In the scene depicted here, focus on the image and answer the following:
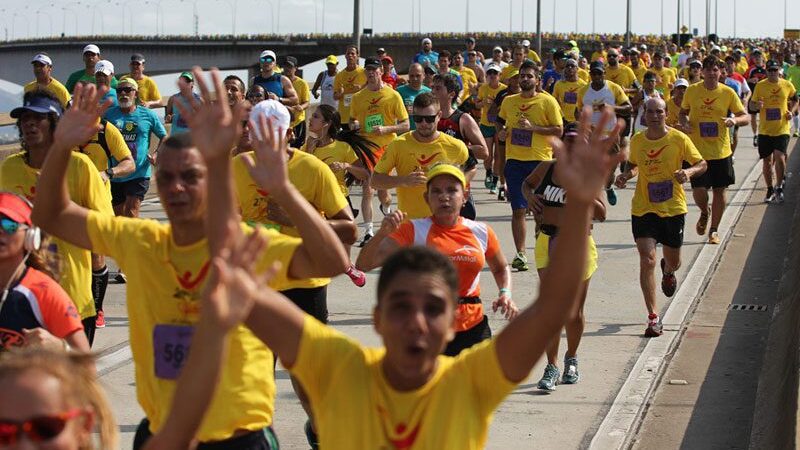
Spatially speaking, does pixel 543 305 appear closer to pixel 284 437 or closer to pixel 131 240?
pixel 131 240

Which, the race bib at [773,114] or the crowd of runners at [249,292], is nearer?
the crowd of runners at [249,292]

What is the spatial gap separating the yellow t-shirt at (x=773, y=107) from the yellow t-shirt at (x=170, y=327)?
53.2 feet

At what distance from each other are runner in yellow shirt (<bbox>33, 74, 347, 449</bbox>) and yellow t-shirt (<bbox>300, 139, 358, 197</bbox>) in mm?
8045

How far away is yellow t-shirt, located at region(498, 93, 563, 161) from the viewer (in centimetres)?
1550

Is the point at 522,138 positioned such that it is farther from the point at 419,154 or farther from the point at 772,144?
the point at 772,144

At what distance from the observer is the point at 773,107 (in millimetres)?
20562

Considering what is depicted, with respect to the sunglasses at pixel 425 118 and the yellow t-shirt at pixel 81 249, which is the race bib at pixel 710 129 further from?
the yellow t-shirt at pixel 81 249

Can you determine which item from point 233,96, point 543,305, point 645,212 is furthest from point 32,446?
point 233,96

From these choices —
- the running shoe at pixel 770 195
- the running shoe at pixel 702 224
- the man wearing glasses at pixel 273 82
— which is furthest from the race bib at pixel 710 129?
the man wearing glasses at pixel 273 82

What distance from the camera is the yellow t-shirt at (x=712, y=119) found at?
17281 mm

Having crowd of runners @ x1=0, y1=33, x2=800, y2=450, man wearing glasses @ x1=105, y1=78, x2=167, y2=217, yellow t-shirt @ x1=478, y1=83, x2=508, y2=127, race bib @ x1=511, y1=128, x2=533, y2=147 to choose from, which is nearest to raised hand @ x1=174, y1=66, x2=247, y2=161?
crowd of runners @ x1=0, y1=33, x2=800, y2=450

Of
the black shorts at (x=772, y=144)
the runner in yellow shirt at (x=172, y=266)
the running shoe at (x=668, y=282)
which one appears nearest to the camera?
the runner in yellow shirt at (x=172, y=266)

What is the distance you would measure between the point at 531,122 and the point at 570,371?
5719 mm

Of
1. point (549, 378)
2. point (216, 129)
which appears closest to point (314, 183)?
point (549, 378)
